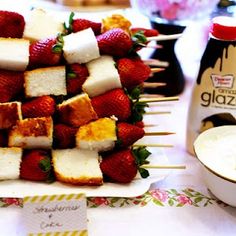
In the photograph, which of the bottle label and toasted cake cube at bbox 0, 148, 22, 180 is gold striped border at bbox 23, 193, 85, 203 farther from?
the bottle label

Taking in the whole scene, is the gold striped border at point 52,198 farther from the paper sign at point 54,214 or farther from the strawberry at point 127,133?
the strawberry at point 127,133

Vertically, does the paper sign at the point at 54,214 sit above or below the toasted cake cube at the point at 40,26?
below

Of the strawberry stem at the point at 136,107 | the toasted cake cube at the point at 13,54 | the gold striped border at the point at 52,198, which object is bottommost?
the gold striped border at the point at 52,198

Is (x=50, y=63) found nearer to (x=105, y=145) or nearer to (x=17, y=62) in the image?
(x=17, y=62)

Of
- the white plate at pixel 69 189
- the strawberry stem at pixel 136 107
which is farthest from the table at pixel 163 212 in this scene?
the strawberry stem at pixel 136 107

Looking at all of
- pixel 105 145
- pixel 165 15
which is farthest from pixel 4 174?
pixel 165 15

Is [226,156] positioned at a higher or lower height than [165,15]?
lower

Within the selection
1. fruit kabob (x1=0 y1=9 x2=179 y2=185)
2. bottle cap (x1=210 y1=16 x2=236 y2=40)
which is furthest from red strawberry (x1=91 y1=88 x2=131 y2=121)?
bottle cap (x1=210 y1=16 x2=236 y2=40)
